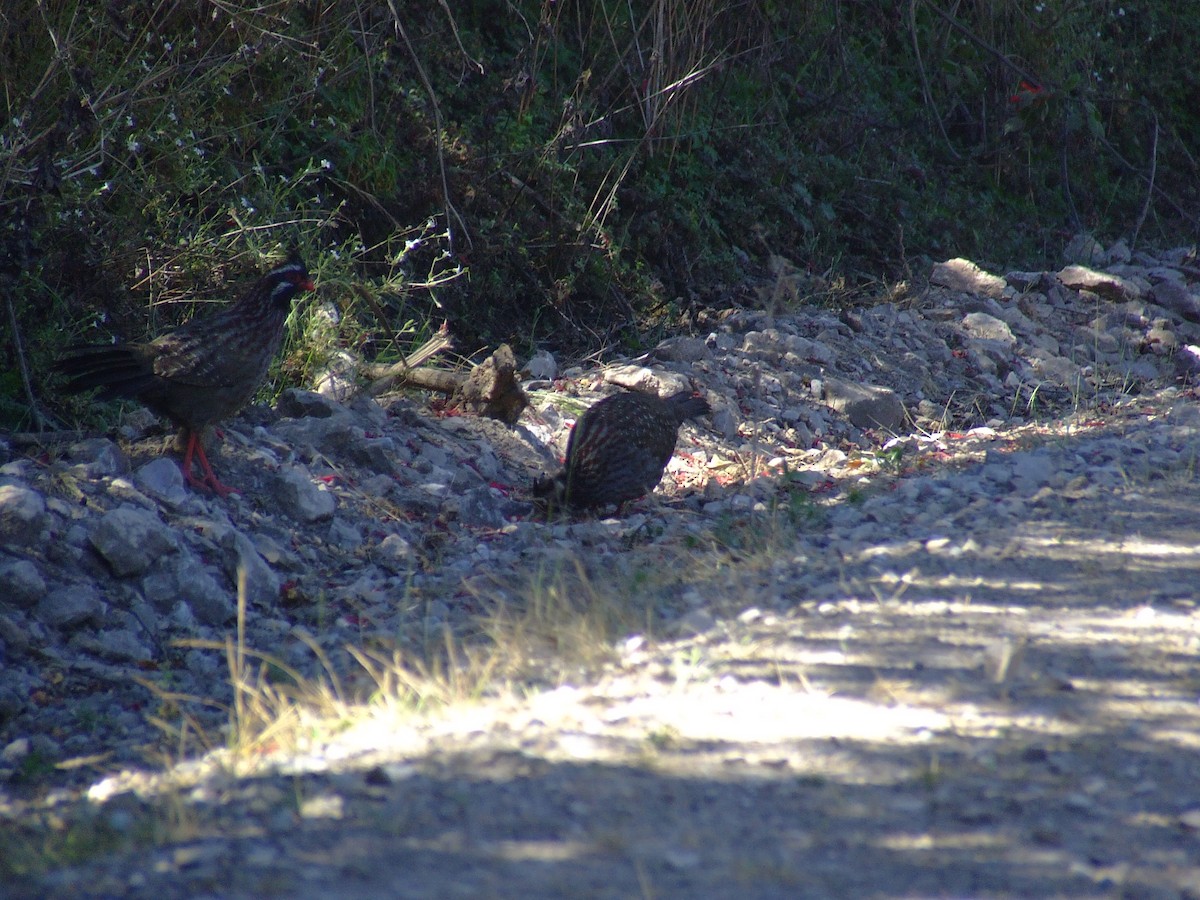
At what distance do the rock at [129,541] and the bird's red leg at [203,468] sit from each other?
58 cm

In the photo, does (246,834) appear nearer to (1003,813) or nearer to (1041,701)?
(1003,813)

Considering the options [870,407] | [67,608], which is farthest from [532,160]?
[67,608]

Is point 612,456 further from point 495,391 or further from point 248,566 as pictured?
point 248,566

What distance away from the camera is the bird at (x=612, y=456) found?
20.0 feet

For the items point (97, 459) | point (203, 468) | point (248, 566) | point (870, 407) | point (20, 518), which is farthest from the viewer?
point (870, 407)

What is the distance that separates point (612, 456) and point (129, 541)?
2.33 m

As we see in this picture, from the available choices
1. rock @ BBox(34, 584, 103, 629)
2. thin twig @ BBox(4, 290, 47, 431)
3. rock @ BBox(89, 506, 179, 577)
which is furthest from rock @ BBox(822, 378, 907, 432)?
rock @ BBox(34, 584, 103, 629)

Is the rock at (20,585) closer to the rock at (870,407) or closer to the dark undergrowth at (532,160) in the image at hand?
the dark undergrowth at (532,160)

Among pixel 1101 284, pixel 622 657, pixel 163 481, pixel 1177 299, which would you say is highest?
pixel 163 481

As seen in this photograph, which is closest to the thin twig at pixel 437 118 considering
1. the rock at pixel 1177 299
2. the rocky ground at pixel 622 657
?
the rocky ground at pixel 622 657

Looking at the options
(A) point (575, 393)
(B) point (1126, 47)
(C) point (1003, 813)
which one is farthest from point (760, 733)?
(B) point (1126, 47)

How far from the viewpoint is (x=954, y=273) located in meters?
10.7

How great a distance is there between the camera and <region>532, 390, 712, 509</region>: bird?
609cm

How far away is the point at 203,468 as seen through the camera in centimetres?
575
